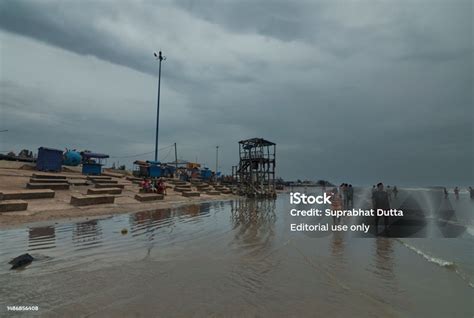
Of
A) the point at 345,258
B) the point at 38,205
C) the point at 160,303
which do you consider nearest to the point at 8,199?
the point at 38,205

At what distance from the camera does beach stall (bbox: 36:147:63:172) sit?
29.2 m

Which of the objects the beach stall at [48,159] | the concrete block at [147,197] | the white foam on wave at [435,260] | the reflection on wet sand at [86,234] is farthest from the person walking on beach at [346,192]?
the beach stall at [48,159]

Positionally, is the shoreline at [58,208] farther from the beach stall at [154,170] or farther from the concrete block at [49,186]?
the beach stall at [154,170]

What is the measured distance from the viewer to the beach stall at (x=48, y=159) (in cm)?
2922

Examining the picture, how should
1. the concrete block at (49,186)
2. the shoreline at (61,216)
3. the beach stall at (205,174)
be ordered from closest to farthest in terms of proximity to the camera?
the shoreline at (61,216) < the concrete block at (49,186) < the beach stall at (205,174)

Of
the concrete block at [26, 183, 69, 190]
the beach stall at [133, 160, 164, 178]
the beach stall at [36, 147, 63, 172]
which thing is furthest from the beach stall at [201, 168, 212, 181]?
the concrete block at [26, 183, 69, 190]

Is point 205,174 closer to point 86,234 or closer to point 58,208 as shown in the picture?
point 58,208

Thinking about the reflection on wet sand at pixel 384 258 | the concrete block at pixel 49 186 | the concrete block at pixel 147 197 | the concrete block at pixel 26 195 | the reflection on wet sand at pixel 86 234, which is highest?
the concrete block at pixel 49 186

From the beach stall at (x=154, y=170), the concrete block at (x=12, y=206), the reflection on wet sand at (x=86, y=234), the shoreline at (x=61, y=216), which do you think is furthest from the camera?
the beach stall at (x=154, y=170)

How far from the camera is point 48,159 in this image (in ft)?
97.2

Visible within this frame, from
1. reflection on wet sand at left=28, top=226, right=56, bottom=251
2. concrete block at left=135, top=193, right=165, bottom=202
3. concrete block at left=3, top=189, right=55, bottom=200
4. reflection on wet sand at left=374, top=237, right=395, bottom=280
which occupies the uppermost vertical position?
concrete block at left=3, top=189, right=55, bottom=200

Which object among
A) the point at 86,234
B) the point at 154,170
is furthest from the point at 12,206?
the point at 154,170

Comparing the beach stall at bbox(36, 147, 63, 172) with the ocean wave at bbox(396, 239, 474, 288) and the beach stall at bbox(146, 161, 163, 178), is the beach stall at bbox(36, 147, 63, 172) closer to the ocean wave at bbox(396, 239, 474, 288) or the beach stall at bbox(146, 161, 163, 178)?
the beach stall at bbox(146, 161, 163, 178)

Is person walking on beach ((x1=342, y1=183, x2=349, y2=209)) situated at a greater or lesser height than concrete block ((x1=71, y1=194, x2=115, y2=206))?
Answer: greater
